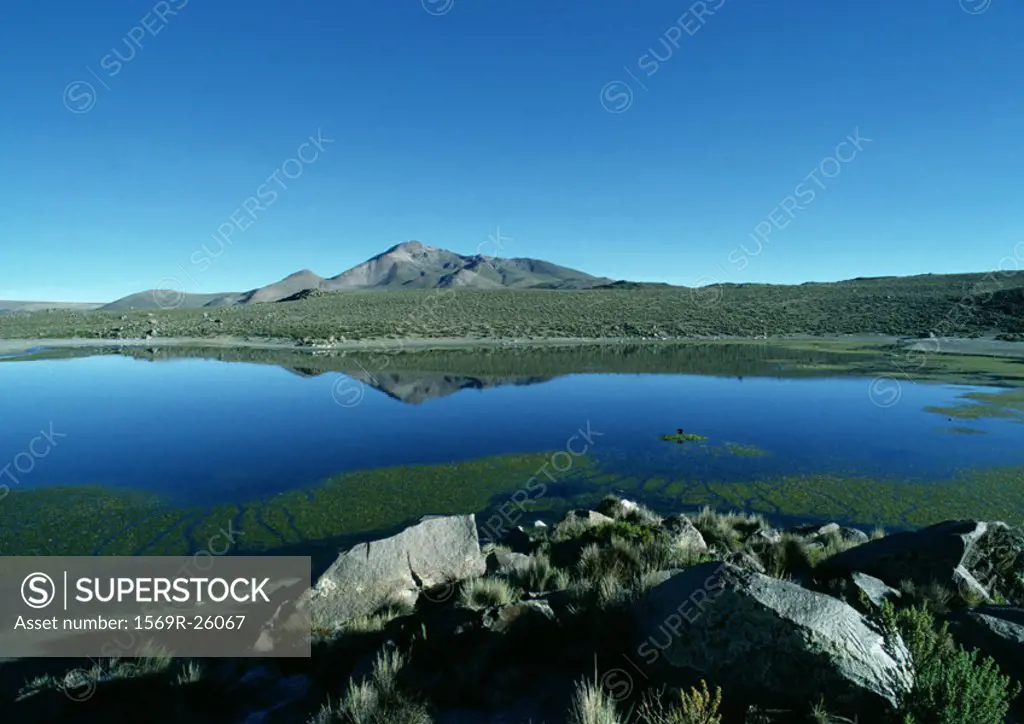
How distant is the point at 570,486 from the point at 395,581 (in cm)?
760

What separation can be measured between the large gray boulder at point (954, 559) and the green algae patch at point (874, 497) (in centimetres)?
555

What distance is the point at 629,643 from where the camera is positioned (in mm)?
5598

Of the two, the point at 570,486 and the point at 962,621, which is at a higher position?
the point at 962,621

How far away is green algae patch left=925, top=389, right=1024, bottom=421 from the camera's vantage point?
871 inches

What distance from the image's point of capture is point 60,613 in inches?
337

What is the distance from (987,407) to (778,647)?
26738 mm

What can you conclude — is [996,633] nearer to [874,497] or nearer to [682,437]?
[874,497]

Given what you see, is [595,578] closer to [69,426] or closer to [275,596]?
[275,596]

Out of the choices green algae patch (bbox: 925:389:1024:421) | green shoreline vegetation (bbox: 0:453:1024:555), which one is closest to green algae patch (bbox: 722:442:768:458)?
green shoreline vegetation (bbox: 0:453:1024:555)

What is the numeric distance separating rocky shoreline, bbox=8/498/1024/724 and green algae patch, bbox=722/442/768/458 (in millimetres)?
8606

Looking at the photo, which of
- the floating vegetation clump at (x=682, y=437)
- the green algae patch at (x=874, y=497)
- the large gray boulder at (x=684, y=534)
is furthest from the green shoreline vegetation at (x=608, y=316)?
the large gray boulder at (x=684, y=534)

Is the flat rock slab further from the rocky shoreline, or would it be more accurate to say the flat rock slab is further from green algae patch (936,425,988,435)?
green algae patch (936,425,988,435)

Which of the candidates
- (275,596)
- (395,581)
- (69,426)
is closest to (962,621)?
(395,581)

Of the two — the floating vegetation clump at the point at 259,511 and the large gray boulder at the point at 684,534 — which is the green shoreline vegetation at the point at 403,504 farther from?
the large gray boulder at the point at 684,534
